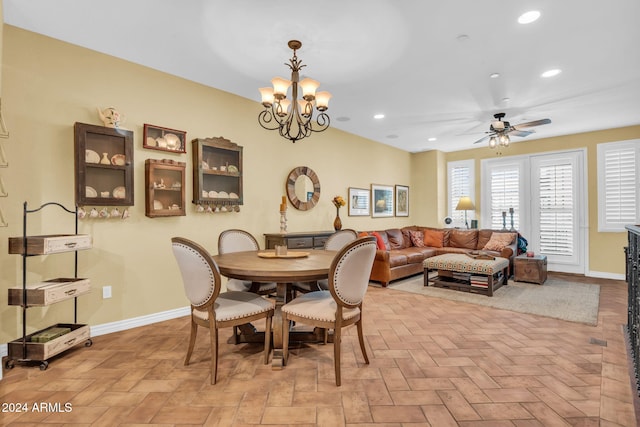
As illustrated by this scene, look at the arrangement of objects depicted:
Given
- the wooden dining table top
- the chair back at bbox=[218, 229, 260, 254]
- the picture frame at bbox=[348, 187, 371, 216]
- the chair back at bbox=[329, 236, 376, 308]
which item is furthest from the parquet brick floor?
the picture frame at bbox=[348, 187, 371, 216]

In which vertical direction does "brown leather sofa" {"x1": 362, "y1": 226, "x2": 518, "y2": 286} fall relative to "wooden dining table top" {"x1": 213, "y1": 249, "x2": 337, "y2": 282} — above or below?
below

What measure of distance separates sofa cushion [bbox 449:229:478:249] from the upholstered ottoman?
115cm

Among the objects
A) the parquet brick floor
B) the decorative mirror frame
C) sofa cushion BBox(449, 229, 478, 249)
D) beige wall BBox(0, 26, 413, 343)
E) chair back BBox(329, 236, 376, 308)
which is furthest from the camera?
sofa cushion BBox(449, 229, 478, 249)

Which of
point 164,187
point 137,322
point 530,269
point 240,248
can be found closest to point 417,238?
point 530,269

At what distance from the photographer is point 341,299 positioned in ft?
6.97

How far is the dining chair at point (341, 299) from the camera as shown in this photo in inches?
81.9

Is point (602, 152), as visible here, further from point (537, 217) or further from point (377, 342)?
point (377, 342)

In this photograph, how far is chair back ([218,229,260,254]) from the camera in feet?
10.6

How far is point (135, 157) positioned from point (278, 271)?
2.08m

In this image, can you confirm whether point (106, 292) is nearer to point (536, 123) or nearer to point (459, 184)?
point (536, 123)

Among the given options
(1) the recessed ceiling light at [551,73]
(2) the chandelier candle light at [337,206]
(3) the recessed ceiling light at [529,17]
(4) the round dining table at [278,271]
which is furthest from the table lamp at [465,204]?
(4) the round dining table at [278,271]

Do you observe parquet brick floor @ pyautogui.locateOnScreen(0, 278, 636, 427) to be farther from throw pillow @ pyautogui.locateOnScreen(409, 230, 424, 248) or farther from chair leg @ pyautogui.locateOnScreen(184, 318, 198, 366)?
throw pillow @ pyautogui.locateOnScreen(409, 230, 424, 248)

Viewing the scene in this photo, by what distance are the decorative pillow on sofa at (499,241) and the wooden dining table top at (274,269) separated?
4.20m

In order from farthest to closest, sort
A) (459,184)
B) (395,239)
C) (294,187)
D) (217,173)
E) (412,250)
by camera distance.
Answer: (459,184)
(395,239)
(412,250)
(294,187)
(217,173)
